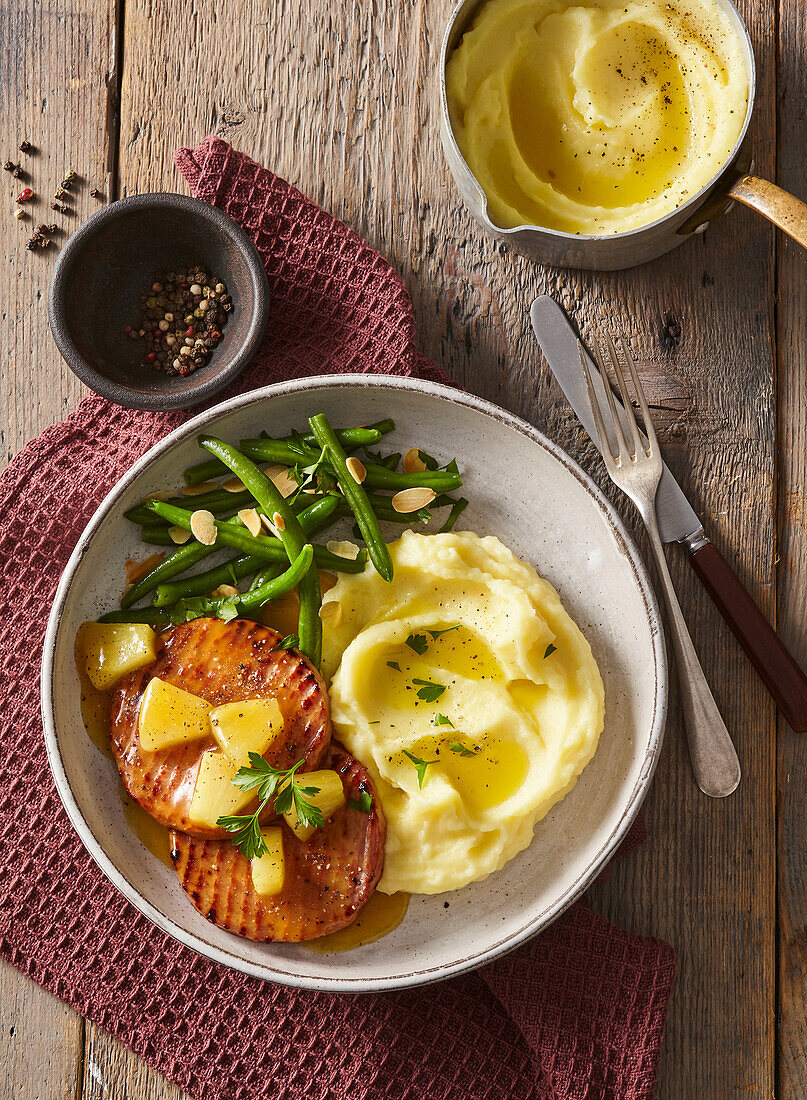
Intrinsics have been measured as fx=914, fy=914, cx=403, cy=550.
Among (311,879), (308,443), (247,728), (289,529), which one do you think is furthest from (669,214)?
(311,879)

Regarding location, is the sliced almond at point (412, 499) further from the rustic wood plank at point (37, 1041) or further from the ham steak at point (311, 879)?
the rustic wood plank at point (37, 1041)

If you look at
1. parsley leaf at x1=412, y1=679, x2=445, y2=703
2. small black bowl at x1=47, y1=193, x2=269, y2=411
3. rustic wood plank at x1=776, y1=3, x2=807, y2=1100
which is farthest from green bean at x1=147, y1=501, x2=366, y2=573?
rustic wood plank at x1=776, y1=3, x2=807, y2=1100

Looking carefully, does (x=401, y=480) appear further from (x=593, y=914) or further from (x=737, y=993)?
(x=737, y=993)

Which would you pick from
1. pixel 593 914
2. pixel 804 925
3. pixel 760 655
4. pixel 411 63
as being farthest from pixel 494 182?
pixel 804 925

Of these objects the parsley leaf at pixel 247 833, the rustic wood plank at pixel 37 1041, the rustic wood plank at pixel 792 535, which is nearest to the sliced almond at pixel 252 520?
the parsley leaf at pixel 247 833

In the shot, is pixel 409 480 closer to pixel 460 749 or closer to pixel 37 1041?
pixel 460 749

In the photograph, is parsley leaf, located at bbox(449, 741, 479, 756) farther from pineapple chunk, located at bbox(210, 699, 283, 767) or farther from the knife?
the knife

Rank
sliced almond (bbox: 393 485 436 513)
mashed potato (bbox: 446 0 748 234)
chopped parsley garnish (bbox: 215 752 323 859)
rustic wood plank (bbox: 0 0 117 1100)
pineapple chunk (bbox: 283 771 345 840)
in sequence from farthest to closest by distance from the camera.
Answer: rustic wood plank (bbox: 0 0 117 1100), sliced almond (bbox: 393 485 436 513), mashed potato (bbox: 446 0 748 234), pineapple chunk (bbox: 283 771 345 840), chopped parsley garnish (bbox: 215 752 323 859)
